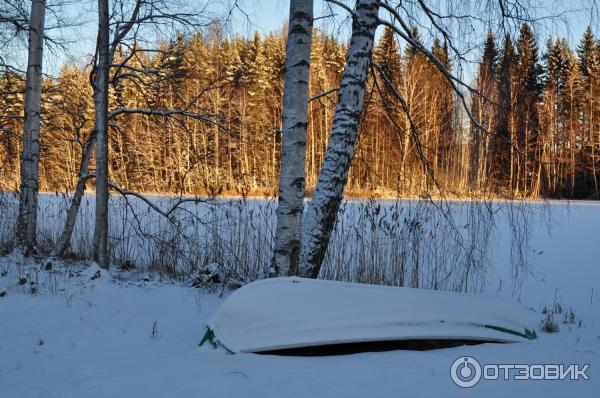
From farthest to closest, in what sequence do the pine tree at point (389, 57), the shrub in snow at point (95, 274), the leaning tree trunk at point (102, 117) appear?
the pine tree at point (389, 57), the leaning tree trunk at point (102, 117), the shrub in snow at point (95, 274)

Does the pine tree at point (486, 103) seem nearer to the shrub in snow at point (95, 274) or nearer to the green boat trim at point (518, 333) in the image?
the green boat trim at point (518, 333)

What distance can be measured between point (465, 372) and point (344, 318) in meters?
0.76

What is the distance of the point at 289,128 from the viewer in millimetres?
3779

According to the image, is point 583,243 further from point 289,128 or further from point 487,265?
point 289,128

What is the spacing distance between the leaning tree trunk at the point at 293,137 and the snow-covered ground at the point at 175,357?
0.89 metres

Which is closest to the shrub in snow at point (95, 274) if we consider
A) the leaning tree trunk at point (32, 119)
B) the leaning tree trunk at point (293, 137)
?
the leaning tree trunk at point (32, 119)

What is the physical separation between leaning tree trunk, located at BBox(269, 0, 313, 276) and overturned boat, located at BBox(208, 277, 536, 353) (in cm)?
81

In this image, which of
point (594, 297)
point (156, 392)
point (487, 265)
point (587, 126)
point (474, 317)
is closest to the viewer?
point (156, 392)

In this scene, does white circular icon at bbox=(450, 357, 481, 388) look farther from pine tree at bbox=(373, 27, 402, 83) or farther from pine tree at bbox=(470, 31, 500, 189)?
pine tree at bbox=(373, 27, 402, 83)

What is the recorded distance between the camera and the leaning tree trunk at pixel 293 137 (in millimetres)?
3764

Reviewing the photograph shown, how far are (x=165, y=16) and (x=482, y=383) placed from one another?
5254mm

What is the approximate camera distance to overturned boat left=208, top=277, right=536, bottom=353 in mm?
2592

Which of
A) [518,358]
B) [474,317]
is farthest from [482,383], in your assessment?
[474,317]

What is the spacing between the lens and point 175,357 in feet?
8.64
